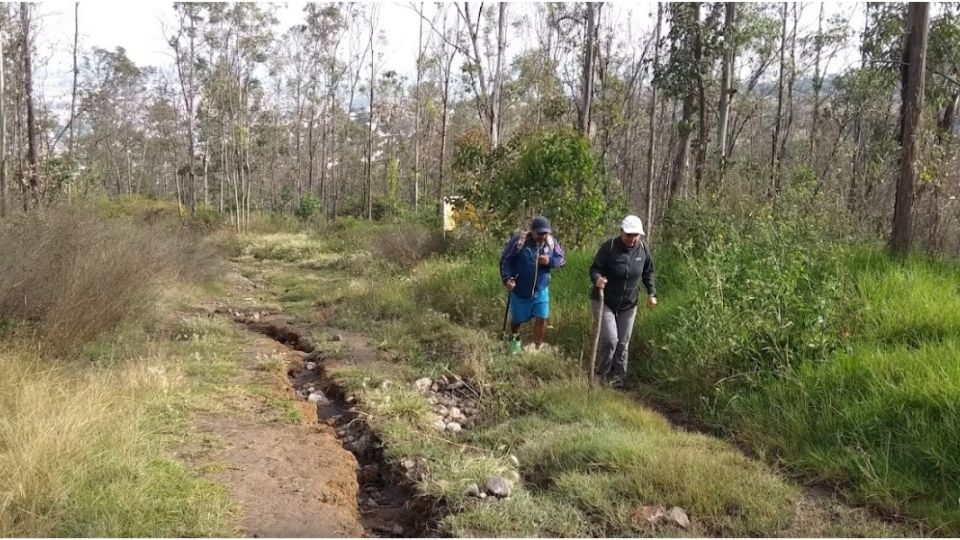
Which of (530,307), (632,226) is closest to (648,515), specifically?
(632,226)

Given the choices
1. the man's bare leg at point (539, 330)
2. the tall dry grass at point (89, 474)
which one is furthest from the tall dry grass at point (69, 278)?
the man's bare leg at point (539, 330)

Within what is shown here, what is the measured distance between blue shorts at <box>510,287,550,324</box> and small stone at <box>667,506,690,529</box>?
402 cm

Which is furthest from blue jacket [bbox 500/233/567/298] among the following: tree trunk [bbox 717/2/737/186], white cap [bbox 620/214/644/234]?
tree trunk [bbox 717/2/737/186]

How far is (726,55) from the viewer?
12.8 m

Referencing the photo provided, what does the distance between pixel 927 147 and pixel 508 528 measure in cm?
632

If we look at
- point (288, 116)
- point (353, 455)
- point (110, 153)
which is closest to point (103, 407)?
point (353, 455)

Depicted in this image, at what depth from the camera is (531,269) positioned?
740 cm

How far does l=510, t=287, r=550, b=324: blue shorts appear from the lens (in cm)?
749

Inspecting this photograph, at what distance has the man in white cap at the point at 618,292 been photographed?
6.19 metres

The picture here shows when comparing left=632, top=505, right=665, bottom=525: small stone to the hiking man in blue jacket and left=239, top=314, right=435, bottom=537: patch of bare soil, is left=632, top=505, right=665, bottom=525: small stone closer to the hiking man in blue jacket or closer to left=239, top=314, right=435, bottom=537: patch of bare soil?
left=239, top=314, right=435, bottom=537: patch of bare soil

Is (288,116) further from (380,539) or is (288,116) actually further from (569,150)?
(380,539)

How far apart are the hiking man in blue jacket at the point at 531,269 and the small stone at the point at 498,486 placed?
10.9 feet

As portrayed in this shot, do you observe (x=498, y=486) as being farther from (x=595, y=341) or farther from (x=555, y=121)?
(x=555, y=121)

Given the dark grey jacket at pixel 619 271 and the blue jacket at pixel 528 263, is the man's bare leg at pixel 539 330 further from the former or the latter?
the dark grey jacket at pixel 619 271
